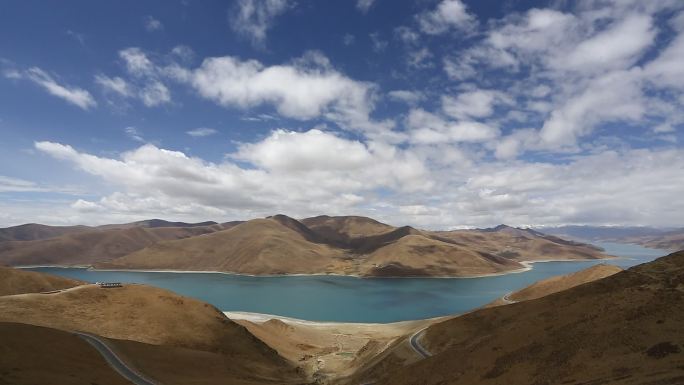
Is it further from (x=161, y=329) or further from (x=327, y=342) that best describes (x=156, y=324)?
(x=327, y=342)

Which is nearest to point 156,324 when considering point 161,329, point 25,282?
point 161,329

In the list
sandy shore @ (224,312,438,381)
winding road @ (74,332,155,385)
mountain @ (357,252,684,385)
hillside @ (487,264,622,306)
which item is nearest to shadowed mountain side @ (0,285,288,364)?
sandy shore @ (224,312,438,381)

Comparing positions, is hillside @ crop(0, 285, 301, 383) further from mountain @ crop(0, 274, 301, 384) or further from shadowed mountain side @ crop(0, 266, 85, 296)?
shadowed mountain side @ crop(0, 266, 85, 296)

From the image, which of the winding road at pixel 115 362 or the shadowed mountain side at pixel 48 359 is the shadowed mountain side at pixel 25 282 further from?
the shadowed mountain side at pixel 48 359

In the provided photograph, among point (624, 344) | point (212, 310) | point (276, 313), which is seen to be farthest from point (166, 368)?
point (276, 313)

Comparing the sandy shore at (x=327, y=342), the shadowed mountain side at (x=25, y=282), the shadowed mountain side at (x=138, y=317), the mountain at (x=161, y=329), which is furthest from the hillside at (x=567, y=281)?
the shadowed mountain side at (x=25, y=282)

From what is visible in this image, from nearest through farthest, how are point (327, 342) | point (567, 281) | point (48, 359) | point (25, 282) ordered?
point (48, 359), point (25, 282), point (327, 342), point (567, 281)
